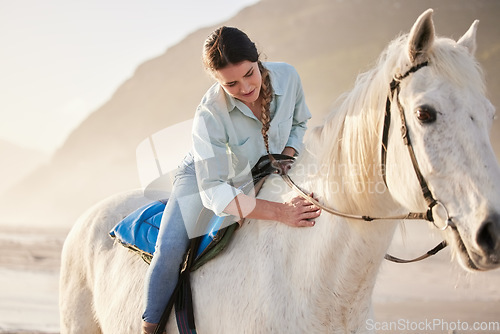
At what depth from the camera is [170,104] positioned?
120 feet

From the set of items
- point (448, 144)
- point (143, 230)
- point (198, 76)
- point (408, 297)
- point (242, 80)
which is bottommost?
point (198, 76)

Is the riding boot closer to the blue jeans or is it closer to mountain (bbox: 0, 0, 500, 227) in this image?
the blue jeans

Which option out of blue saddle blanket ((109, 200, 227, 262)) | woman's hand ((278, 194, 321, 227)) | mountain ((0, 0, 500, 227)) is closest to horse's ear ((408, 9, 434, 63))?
woman's hand ((278, 194, 321, 227))

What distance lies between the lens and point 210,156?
2062 millimetres

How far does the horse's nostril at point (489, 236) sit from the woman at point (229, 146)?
2.27 feet

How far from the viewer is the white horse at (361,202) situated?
4.52ft

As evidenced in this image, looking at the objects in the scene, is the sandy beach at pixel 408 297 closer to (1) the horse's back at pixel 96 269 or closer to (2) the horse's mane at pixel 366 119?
(1) the horse's back at pixel 96 269

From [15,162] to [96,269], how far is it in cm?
5258

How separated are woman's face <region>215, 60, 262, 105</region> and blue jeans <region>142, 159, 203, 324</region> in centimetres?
52

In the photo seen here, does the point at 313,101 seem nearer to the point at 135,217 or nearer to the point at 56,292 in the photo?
the point at 56,292

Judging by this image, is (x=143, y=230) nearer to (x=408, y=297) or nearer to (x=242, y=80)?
(x=242, y=80)

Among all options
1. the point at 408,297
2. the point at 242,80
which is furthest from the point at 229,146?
the point at 408,297

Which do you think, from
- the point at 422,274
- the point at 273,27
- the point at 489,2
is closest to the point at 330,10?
the point at 273,27

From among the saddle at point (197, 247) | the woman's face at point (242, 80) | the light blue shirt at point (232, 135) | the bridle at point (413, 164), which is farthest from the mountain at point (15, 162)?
the bridle at point (413, 164)
